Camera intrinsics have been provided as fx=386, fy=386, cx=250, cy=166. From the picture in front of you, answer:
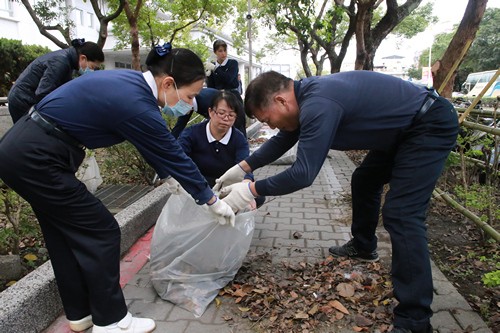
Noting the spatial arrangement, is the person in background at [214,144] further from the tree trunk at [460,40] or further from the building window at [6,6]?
the building window at [6,6]

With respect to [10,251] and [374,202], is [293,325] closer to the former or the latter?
[374,202]

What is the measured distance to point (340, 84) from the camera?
6.55ft

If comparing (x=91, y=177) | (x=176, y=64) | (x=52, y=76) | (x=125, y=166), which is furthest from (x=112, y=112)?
(x=125, y=166)

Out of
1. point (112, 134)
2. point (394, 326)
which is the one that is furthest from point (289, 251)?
point (112, 134)

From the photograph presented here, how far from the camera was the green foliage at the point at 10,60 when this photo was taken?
35.6 feet

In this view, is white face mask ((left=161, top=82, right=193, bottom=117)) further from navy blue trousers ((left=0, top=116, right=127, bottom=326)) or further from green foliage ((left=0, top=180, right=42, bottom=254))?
green foliage ((left=0, top=180, right=42, bottom=254))

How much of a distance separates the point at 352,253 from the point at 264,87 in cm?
157

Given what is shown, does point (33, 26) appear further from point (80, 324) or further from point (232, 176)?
point (80, 324)

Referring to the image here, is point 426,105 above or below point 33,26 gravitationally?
below

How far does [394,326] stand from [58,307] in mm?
1903

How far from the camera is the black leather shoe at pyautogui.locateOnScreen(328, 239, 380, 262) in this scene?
9.49 feet

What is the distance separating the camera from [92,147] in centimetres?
191

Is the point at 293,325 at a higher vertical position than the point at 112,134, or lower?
lower

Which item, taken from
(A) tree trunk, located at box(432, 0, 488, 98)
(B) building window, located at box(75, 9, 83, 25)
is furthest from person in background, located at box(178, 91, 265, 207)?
(B) building window, located at box(75, 9, 83, 25)
